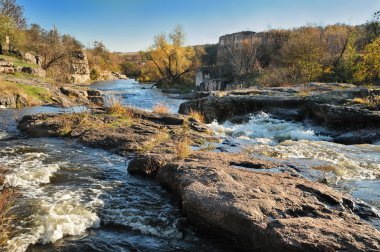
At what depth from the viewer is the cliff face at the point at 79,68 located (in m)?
59.0

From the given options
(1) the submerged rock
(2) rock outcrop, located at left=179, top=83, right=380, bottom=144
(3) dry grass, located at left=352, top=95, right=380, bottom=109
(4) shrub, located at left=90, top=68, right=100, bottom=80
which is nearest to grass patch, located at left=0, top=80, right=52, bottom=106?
(2) rock outcrop, located at left=179, top=83, right=380, bottom=144

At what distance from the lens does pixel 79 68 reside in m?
63.3

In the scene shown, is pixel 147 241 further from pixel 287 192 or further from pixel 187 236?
pixel 287 192

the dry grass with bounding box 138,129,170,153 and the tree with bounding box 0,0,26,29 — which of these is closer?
the dry grass with bounding box 138,129,170,153

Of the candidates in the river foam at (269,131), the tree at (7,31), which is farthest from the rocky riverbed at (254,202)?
the tree at (7,31)

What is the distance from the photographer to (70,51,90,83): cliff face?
194ft

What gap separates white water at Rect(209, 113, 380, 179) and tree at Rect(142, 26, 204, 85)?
4321 centimetres

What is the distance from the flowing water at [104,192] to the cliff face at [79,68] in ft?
163

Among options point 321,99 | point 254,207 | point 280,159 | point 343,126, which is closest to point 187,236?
point 254,207

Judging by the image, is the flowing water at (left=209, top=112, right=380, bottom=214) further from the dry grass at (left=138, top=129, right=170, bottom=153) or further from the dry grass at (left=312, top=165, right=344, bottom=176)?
the dry grass at (left=138, top=129, right=170, bottom=153)

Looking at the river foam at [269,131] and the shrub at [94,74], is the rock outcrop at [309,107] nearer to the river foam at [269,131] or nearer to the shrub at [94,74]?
the river foam at [269,131]

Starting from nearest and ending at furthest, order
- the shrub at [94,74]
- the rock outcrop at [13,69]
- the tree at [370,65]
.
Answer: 1. the tree at [370,65]
2. the rock outcrop at [13,69]
3. the shrub at [94,74]

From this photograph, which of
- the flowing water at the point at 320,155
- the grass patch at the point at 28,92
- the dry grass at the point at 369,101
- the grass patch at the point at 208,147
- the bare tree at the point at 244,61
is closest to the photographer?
the flowing water at the point at 320,155

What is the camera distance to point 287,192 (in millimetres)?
6027
